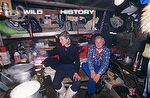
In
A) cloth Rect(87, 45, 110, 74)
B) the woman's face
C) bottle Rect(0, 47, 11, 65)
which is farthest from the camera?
Result: bottle Rect(0, 47, 11, 65)

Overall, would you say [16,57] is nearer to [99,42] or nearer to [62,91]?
[62,91]

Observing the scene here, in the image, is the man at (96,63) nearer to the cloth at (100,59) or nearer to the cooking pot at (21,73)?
the cloth at (100,59)

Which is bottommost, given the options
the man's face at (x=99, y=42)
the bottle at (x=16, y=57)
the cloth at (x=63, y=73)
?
the cloth at (x=63, y=73)

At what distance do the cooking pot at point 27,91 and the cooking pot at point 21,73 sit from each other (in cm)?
70

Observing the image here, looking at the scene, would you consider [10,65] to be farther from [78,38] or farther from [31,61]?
[78,38]

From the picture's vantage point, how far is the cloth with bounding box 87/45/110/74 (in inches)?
210

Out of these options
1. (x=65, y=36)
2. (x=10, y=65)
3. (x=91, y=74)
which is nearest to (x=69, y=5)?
(x=65, y=36)

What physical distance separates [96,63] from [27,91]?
85.5 inches

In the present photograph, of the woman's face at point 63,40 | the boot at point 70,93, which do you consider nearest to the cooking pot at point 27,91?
the boot at point 70,93

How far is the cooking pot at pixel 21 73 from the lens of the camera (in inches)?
204

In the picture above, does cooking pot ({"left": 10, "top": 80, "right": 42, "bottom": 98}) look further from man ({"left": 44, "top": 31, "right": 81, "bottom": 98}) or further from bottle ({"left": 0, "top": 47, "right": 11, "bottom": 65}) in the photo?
bottle ({"left": 0, "top": 47, "right": 11, "bottom": 65})

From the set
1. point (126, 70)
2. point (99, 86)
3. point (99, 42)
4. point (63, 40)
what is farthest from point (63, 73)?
point (126, 70)

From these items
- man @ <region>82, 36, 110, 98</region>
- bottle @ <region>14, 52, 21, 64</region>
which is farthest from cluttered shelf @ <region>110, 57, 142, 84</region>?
bottle @ <region>14, 52, 21, 64</region>

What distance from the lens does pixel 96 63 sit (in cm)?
549
